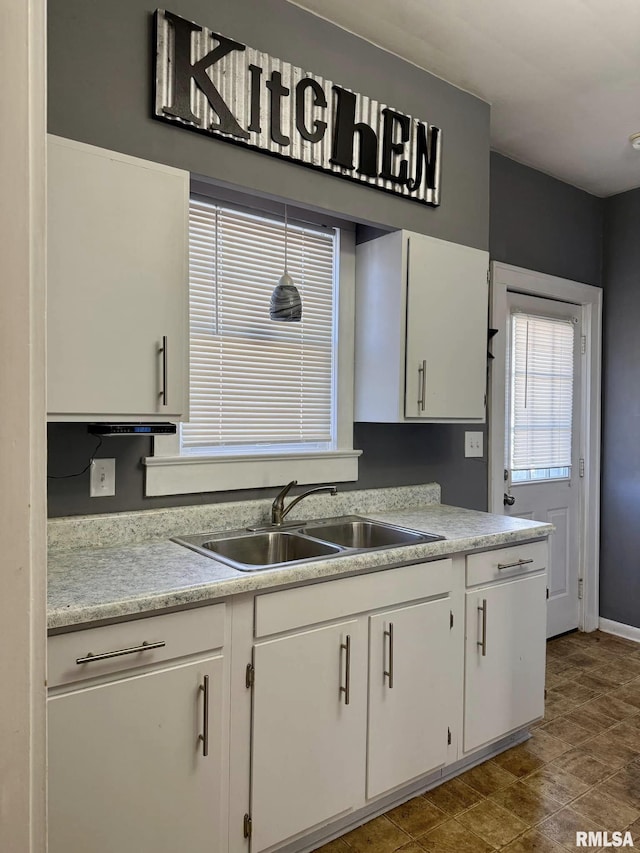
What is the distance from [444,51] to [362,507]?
1916 millimetres

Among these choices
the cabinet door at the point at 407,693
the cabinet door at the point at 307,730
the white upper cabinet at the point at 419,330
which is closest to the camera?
the cabinet door at the point at 307,730

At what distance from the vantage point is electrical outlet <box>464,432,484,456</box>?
310 cm

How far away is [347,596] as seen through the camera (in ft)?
6.04

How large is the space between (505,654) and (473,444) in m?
1.12

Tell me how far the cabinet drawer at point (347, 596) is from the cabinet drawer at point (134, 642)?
16cm

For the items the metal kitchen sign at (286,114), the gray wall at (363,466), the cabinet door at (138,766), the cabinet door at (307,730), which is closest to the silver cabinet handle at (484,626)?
the cabinet door at (307,730)

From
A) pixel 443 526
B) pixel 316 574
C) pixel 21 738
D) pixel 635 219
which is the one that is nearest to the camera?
pixel 21 738

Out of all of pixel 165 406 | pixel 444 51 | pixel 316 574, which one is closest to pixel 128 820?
pixel 316 574

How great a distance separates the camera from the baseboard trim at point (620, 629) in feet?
12.3

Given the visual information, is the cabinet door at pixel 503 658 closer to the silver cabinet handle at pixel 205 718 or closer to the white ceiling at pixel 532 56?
the silver cabinet handle at pixel 205 718

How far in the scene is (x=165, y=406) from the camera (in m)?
1.77

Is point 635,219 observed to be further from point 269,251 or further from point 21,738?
point 21,738

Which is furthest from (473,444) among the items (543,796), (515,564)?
(543,796)

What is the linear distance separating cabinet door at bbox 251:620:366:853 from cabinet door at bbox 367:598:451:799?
61 mm
